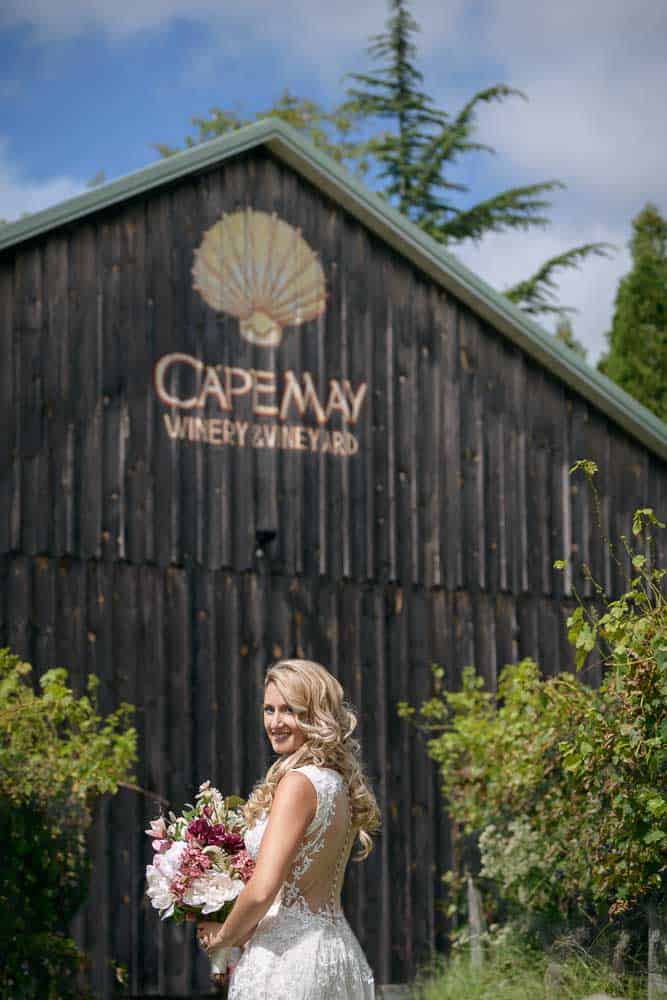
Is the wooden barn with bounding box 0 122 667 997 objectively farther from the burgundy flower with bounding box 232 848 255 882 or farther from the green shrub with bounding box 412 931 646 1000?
the burgundy flower with bounding box 232 848 255 882

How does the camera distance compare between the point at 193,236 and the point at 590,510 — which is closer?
the point at 193,236

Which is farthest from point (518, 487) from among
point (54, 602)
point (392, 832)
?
point (54, 602)

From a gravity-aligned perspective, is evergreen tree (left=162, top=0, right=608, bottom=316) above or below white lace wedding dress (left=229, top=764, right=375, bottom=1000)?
above

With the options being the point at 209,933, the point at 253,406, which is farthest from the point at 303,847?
the point at 253,406

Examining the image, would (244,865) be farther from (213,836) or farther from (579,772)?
(579,772)

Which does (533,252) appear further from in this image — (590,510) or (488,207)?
A: (590,510)

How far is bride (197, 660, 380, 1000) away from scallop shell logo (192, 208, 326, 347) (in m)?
8.07

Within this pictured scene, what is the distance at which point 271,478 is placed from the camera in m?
13.3

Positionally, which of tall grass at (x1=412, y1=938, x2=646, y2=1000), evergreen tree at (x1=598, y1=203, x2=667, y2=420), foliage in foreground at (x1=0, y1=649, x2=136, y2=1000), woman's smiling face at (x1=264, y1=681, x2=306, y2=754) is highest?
evergreen tree at (x1=598, y1=203, x2=667, y2=420)

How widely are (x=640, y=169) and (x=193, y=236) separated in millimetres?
45478

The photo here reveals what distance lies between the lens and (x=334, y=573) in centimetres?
1347

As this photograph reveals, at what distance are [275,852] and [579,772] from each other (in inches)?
106

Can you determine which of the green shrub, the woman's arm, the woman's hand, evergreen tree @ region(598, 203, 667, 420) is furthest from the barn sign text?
evergreen tree @ region(598, 203, 667, 420)

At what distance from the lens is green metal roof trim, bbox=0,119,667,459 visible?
12.6 meters
